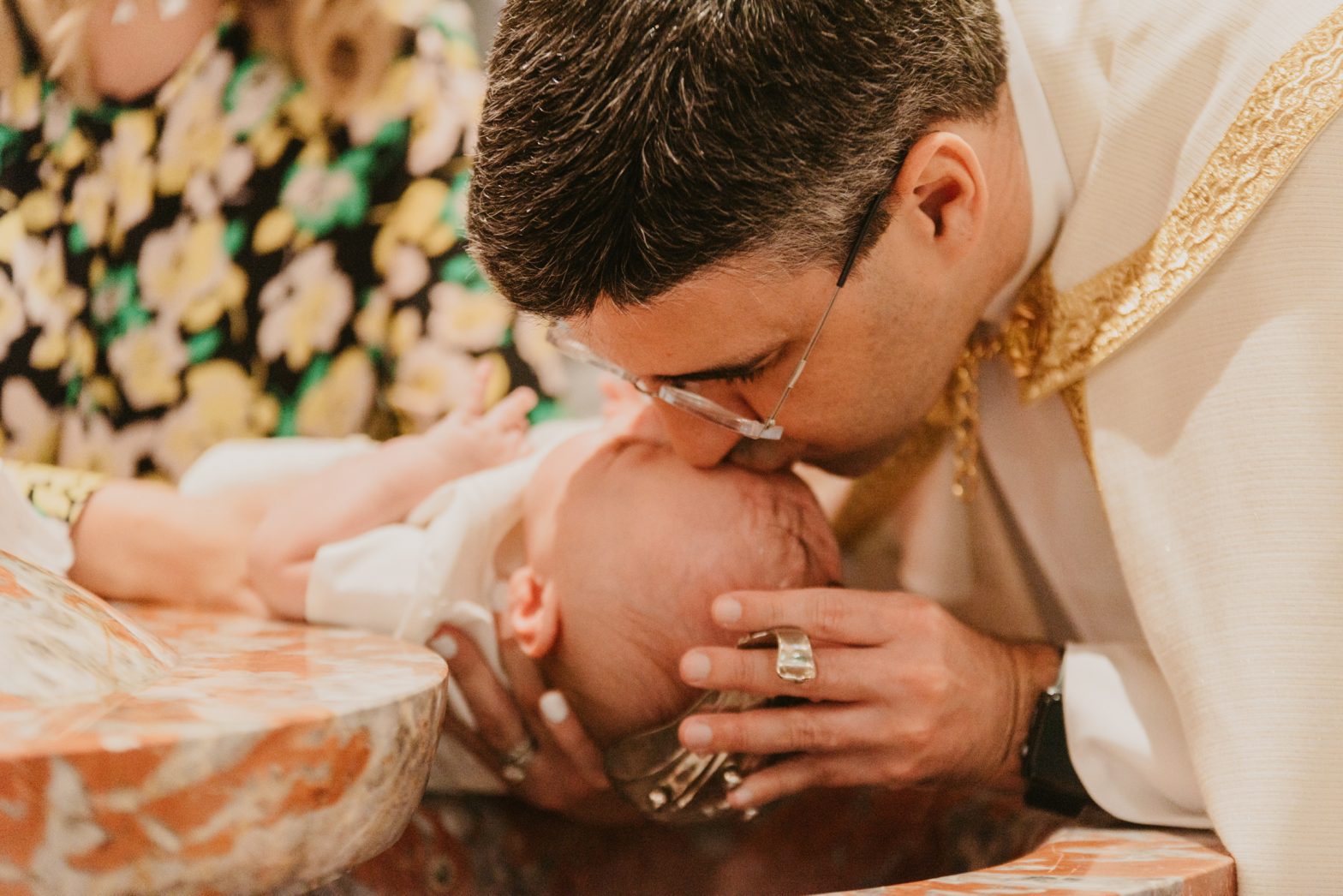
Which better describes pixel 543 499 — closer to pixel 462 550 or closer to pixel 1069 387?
pixel 462 550

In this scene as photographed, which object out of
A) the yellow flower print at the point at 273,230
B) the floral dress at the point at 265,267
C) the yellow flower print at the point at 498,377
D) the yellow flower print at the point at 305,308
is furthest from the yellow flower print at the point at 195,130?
the yellow flower print at the point at 498,377

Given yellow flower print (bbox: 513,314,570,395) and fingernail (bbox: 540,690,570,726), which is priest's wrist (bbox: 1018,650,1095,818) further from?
yellow flower print (bbox: 513,314,570,395)

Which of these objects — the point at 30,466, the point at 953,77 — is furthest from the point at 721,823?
the point at 30,466

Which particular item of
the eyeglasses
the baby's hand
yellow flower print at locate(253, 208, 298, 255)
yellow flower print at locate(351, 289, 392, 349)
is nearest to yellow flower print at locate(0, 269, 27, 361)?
yellow flower print at locate(253, 208, 298, 255)

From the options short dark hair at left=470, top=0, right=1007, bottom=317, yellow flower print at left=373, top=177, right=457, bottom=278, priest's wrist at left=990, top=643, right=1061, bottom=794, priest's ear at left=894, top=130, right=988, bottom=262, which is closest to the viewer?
short dark hair at left=470, top=0, right=1007, bottom=317

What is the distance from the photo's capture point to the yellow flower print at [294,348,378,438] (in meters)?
2.13

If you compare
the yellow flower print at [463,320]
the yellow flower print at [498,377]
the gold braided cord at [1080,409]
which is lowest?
the yellow flower print at [498,377]

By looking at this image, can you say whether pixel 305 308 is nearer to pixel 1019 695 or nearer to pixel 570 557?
pixel 570 557

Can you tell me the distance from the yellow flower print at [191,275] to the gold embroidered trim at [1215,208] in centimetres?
144

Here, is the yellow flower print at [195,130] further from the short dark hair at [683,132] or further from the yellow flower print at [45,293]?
the short dark hair at [683,132]

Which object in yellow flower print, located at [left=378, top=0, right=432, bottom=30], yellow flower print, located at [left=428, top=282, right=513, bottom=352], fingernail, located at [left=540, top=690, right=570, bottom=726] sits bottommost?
fingernail, located at [left=540, top=690, right=570, bottom=726]

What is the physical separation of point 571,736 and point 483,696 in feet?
0.41

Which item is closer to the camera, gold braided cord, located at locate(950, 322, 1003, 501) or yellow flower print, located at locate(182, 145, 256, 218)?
gold braided cord, located at locate(950, 322, 1003, 501)

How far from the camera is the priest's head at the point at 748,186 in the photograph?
1.06m
